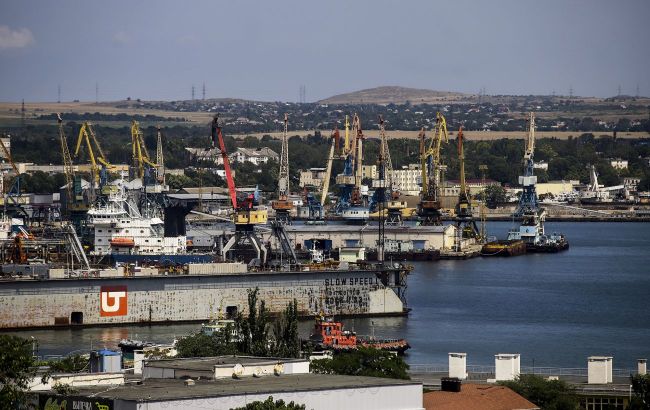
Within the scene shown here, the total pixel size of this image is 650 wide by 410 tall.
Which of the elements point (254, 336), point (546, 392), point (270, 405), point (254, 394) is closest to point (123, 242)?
point (254, 336)

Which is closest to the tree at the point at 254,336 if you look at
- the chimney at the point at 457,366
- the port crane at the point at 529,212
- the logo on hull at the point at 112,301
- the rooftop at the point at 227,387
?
the chimney at the point at 457,366

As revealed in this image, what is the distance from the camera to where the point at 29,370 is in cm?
2184

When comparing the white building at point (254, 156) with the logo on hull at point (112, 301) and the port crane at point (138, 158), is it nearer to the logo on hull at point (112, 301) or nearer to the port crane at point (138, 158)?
the port crane at point (138, 158)

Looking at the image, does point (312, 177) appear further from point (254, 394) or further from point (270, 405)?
point (270, 405)

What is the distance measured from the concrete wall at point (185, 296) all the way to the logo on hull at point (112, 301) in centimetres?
9

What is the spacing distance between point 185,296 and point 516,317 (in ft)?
34.1

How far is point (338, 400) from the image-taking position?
20719mm

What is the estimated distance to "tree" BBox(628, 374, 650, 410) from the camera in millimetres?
24547

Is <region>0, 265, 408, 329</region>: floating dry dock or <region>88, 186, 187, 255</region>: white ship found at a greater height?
<region>88, 186, 187, 255</region>: white ship

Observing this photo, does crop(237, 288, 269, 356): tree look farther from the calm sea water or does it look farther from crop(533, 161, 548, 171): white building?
crop(533, 161, 548, 171): white building

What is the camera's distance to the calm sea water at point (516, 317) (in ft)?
147

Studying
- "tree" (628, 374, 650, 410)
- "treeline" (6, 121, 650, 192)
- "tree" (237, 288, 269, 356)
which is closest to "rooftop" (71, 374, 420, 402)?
"tree" (628, 374, 650, 410)

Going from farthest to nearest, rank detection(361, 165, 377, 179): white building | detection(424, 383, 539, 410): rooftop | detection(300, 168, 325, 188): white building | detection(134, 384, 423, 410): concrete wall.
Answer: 1. detection(300, 168, 325, 188): white building
2. detection(361, 165, 377, 179): white building
3. detection(424, 383, 539, 410): rooftop
4. detection(134, 384, 423, 410): concrete wall

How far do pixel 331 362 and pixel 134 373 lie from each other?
539 centimetres
